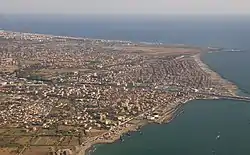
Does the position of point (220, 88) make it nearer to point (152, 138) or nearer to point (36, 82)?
point (152, 138)

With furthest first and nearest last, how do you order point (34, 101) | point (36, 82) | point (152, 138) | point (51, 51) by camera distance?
1. point (51, 51)
2. point (36, 82)
3. point (34, 101)
4. point (152, 138)

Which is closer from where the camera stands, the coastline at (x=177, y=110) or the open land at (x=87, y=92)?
the coastline at (x=177, y=110)

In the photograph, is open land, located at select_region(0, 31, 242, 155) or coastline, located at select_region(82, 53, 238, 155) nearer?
coastline, located at select_region(82, 53, 238, 155)

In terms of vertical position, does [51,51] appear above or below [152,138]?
above

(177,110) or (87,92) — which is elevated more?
(87,92)

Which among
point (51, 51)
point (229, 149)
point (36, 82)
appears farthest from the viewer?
point (51, 51)

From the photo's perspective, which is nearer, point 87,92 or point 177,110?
point 177,110

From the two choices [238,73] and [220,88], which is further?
[238,73]

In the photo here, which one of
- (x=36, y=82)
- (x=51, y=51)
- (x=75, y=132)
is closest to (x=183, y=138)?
(x=75, y=132)
